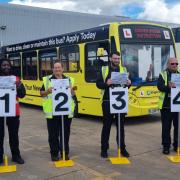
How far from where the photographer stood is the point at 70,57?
40.1 ft

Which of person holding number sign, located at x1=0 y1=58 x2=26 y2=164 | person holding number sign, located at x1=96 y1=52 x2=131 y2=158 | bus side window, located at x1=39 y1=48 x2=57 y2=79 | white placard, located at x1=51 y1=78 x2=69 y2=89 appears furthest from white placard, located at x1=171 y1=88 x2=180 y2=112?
bus side window, located at x1=39 y1=48 x2=57 y2=79

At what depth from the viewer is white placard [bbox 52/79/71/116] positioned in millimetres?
6676

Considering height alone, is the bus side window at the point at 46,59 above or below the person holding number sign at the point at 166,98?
above

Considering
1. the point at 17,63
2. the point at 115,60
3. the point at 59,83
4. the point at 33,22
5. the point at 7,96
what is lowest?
the point at 7,96

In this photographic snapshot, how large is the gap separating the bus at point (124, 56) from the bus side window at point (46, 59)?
272mm

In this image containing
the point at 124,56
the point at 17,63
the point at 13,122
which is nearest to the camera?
the point at 13,122

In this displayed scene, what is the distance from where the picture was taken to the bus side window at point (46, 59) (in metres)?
13.3

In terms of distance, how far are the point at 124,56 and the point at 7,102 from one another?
15.4 ft

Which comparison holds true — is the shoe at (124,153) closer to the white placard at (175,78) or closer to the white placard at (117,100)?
the white placard at (117,100)

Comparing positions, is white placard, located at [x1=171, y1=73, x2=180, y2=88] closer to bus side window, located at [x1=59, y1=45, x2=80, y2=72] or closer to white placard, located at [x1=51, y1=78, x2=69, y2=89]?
white placard, located at [x1=51, y1=78, x2=69, y2=89]

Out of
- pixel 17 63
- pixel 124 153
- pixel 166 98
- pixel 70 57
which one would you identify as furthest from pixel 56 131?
pixel 17 63

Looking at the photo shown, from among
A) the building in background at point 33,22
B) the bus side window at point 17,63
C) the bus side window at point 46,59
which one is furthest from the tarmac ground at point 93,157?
the building in background at point 33,22

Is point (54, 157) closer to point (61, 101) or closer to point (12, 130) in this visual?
point (12, 130)

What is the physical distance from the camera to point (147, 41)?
35.8 ft
